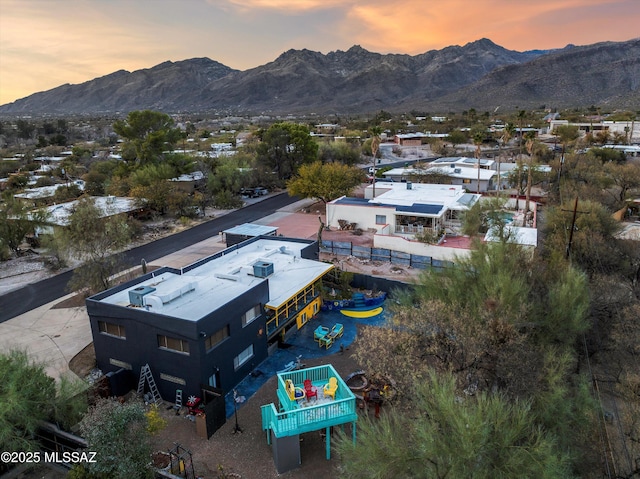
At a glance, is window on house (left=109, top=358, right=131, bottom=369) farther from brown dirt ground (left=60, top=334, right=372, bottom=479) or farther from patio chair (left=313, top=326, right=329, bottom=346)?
patio chair (left=313, top=326, right=329, bottom=346)

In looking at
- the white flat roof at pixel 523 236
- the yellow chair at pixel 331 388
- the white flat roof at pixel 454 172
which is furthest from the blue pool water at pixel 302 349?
the white flat roof at pixel 454 172

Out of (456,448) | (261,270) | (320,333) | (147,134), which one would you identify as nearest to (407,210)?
(261,270)

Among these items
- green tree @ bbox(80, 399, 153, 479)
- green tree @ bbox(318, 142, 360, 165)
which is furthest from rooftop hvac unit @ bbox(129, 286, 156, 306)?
green tree @ bbox(318, 142, 360, 165)

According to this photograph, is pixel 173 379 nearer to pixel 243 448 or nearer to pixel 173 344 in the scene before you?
pixel 173 344

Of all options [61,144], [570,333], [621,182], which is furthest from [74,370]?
[61,144]

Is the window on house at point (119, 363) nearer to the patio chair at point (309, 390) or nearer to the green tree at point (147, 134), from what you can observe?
the patio chair at point (309, 390)

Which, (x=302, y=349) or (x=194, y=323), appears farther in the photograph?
(x=302, y=349)
